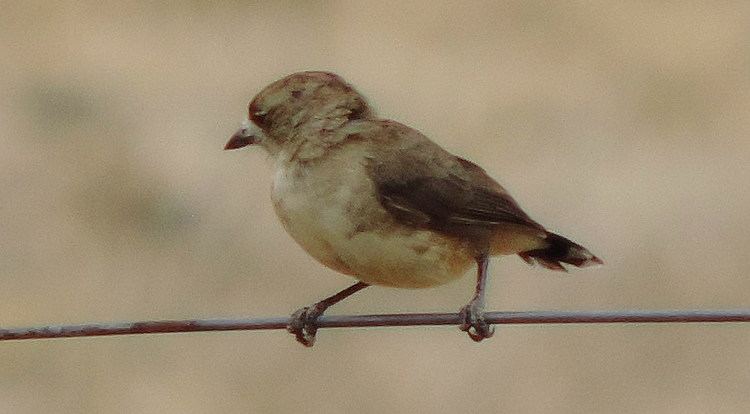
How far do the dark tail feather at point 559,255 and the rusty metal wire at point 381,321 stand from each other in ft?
2.58

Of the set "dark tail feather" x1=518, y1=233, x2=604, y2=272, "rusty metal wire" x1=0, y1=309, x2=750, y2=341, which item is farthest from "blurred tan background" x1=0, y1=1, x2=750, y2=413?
"rusty metal wire" x1=0, y1=309, x2=750, y2=341

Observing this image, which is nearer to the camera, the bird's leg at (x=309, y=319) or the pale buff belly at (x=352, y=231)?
the pale buff belly at (x=352, y=231)

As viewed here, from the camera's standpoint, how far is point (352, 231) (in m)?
3.47

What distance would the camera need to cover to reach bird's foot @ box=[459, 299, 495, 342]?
3529 millimetres

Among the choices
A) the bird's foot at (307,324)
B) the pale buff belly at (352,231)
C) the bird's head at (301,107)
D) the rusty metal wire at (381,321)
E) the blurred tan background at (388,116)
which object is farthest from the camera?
the blurred tan background at (388,116)

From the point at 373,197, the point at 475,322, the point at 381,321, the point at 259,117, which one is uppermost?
the point at 259,117

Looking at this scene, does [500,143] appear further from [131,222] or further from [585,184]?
[131,222]

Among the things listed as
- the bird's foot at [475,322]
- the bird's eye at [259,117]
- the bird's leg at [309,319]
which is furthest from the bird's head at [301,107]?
the bird's foot at [475,322]

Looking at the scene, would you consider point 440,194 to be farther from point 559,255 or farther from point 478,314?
point 559,255

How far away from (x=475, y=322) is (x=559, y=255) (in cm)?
46

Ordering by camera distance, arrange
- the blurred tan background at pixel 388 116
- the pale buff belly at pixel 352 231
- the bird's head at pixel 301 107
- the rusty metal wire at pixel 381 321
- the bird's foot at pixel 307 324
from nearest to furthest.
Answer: the rusty metal wire at pixel 381 321 → the pale buff belly at pixel 352 231 → the bird's head at pixel 301 107 → the bird's foot at pixel 307 324 → the blurred tan background at pixel 388 116

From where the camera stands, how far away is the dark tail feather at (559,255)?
3.83m

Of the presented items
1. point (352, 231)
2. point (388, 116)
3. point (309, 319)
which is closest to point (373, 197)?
point (352, 231)

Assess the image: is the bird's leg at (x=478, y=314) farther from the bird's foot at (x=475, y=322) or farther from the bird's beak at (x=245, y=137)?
the bird's beak at (x=245, y=137)
